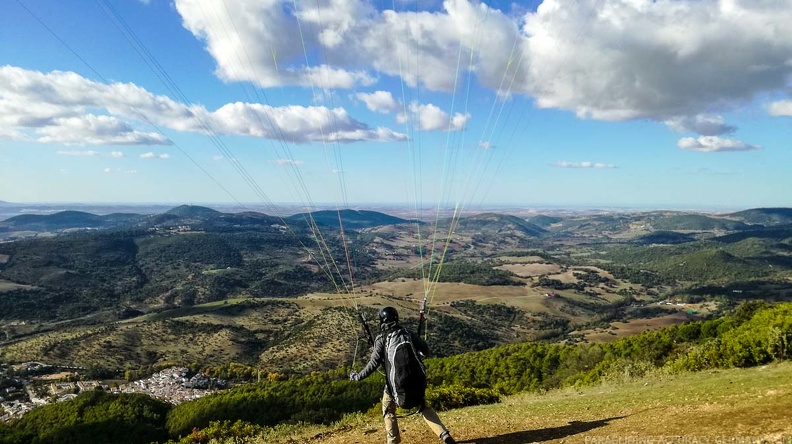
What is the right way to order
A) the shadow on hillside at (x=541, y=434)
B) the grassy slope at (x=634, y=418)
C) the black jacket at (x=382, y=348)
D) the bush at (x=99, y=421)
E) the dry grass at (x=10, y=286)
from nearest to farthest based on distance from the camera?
1. the grassy slope at (x=634, y=418)
2. the black jacket at (x=382, y=348)
3. the shadow on hillside at (x=541, y=434)
4. the bush at (x=99, y=421)
5. the dry grass at (x=10, y=286)

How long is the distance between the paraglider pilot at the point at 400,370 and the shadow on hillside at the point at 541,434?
179 cm

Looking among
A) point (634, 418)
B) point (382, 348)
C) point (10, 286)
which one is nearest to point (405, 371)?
point (382, 348)

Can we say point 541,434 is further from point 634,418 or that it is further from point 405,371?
point 405,371

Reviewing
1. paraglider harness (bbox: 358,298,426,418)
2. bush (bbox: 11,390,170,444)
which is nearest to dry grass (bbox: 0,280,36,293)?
bush (bbox: 11,390,170,444)

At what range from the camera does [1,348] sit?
105062 mm

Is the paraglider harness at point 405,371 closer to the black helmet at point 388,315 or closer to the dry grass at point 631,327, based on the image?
the black helmet at point 388,315

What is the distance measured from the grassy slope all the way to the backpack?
2.32 meters

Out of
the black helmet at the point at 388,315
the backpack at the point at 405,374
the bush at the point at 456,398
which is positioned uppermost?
the black helmet at the point at 388,315

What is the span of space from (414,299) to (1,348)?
116714mm

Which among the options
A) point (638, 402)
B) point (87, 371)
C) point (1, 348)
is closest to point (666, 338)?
point (638, 402)

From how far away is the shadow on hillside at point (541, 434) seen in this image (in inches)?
345

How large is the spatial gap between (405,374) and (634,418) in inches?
219

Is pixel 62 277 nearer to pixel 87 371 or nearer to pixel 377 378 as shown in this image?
pixel 87 371

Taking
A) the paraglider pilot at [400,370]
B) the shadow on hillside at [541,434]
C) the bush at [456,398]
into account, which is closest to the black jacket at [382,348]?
the paraglider pilot at [400,370]
